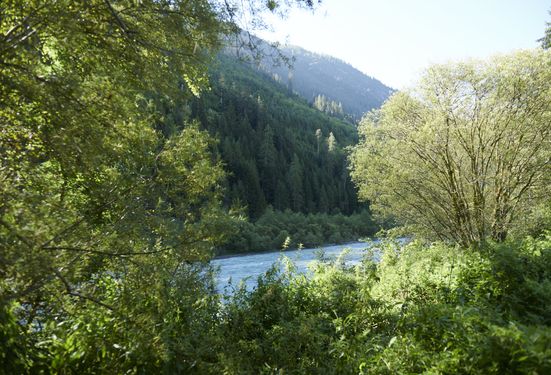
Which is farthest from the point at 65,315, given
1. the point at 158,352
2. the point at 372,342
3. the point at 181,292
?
the point at 372,342

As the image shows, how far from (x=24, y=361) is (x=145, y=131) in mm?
3564

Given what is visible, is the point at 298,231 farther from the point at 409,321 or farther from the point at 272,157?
the point at 409,321

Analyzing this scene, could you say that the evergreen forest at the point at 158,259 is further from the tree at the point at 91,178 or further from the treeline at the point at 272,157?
the treeline at the point at 272,157

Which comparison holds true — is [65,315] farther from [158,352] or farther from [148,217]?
[148,217]

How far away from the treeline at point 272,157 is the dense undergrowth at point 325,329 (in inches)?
2036

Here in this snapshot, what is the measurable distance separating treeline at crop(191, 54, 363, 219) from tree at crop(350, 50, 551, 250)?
43937 millimetres

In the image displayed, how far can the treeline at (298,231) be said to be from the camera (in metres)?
42.2

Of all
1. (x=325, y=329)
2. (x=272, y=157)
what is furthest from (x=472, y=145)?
(x=272, y=157)

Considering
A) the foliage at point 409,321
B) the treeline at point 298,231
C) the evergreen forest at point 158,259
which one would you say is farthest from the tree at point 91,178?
the treeline at point 298,231

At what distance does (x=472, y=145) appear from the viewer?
569 inches

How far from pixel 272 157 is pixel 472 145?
221ft

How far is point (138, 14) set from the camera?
16.7 feet

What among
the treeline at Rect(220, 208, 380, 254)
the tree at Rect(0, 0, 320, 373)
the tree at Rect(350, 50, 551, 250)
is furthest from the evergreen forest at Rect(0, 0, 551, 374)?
the treeline at Rect(220, 208, 380, 254)

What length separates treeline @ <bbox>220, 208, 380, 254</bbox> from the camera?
42.2 meters
